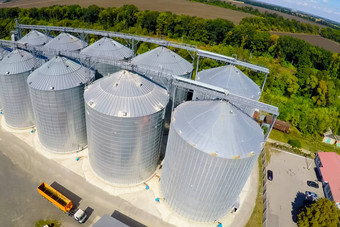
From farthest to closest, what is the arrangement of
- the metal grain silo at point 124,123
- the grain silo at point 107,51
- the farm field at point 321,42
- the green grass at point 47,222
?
the farm field at point 321,42, the grain silo at point 107,51, the green grass at point 47,222, the metal grain silo at point 124,123

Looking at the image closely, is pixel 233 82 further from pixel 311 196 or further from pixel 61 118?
pixel 61 118

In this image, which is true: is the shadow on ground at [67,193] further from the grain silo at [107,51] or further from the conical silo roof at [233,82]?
the conical silo roof at [233,82]

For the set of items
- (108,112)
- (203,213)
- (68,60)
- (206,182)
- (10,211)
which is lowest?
(10,211)

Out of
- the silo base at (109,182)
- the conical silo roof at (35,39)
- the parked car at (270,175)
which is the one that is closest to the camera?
the silo base at (109,182)

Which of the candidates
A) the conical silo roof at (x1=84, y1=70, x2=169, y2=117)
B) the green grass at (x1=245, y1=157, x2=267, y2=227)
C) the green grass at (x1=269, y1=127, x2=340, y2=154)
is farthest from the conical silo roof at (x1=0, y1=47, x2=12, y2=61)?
the green grass at (x1=269, y1=127, x2=340, y2=154)

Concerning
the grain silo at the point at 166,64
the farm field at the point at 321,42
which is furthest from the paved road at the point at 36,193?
the farm field at the point at 321,42

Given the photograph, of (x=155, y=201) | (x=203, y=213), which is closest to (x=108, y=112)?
(x=155, y=201)

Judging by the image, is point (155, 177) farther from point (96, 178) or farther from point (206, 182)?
point (206, 182)

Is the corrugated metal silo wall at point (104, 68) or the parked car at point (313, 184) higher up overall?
the corrugated metal silo wall at point (104, 68)
